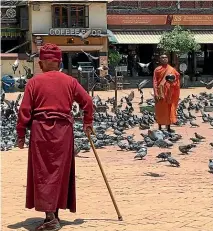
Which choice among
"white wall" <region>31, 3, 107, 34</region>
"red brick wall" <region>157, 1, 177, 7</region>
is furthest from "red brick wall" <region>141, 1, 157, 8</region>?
"white wall" <region>31, 3, 107, 34</region>

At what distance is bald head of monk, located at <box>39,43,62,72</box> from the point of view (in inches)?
222

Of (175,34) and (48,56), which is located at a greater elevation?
(48,56)

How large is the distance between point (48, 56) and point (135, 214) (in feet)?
6.09

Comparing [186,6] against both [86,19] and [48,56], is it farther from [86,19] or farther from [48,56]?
[48,56]

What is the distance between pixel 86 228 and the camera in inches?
224

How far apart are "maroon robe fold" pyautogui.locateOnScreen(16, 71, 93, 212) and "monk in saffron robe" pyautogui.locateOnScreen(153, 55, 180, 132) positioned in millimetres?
6602

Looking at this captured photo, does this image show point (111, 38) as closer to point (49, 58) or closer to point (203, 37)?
point (203, 37)

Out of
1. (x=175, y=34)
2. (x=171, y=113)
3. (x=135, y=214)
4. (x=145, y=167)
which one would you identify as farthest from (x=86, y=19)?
(x=135, y=214)

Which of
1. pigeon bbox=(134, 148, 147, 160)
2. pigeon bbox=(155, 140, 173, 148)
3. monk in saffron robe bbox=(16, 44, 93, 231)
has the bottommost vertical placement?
pigeon bbox=(155, 140, 173, 148)

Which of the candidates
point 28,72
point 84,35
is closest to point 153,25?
point 84,35

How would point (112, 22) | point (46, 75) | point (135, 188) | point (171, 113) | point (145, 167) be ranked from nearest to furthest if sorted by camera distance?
point (46, 75) → point (135, 188) → point (145, 167) → point (171, 113) → point (112, 22)

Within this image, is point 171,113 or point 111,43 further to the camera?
point 111,43

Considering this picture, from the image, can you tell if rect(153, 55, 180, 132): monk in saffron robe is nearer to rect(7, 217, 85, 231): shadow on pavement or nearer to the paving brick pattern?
the paving brick pattern

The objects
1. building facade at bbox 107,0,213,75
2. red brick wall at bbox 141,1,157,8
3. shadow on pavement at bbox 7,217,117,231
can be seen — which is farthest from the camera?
red brick wall at bbox 141,1,157,8
